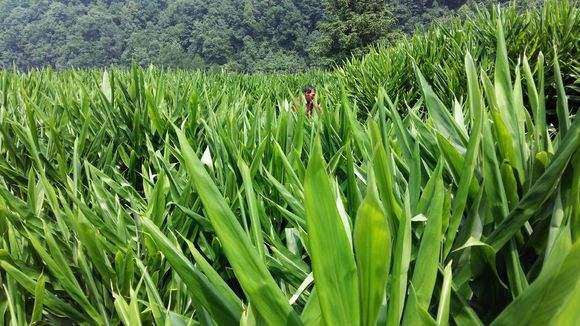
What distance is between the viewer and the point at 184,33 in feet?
241

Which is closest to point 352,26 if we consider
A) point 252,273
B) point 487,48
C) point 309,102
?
point 487,48

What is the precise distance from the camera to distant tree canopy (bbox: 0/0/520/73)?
2589 inches

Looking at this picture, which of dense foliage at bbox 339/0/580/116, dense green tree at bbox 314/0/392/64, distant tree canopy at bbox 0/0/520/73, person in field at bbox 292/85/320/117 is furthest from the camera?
distant tree canopy at bbox 0/0/520/73

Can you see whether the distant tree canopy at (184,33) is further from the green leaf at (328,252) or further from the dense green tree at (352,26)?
the green leaf at (328,252)

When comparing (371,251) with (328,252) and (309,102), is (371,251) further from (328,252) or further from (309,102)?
(309,102)

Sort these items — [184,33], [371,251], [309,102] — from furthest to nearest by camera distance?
[184,33] < [309,102] < [371,251]

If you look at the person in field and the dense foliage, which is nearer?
the person in field

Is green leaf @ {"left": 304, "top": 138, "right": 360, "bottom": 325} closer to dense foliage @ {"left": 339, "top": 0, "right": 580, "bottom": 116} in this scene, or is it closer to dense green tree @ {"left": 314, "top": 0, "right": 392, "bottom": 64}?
dense foliage @ {"left": 339, "top": 0, "right": 580, "bottom": 116}

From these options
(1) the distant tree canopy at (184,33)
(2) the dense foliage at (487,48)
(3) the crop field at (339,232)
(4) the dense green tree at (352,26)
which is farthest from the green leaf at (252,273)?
(1) the distant tree canopy at (184,33)

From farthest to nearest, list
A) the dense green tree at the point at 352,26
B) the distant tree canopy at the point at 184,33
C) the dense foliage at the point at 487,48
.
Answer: the distant tree canopy at the point at 184,33 → the dense green tree at the point at 352,26 → the dense foliage at the point at 487,48

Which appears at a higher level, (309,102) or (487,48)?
(487,48)

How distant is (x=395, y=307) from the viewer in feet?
1.30

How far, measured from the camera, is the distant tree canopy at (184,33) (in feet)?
216

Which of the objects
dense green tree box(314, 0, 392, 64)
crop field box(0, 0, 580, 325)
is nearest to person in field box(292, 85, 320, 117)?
crop field box(0, 0, 580, 325)
